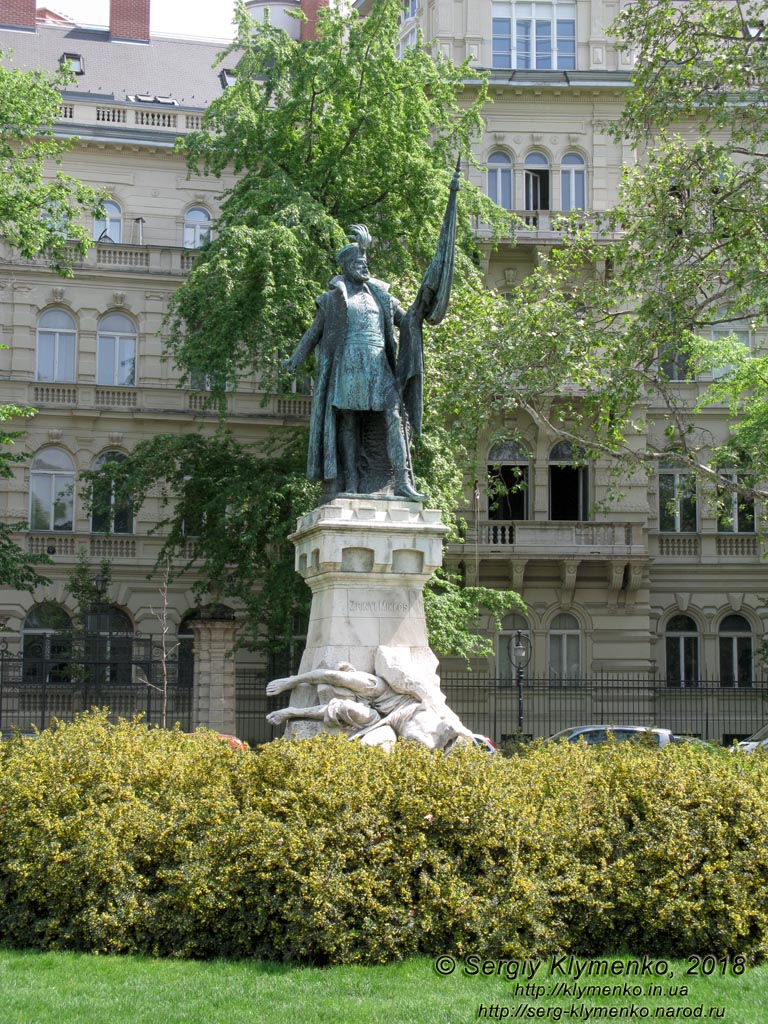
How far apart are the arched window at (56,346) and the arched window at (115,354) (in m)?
0.75

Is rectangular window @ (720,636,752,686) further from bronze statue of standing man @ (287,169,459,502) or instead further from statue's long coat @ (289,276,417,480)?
statue's long coat @ (289,276,417,480)

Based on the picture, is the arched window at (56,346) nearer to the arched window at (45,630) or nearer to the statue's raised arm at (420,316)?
the arched window at (45,630)

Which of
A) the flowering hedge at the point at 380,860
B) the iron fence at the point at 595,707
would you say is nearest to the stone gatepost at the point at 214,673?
the iron fence at the point at 595,707

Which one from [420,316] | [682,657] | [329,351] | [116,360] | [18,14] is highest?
[18,14]

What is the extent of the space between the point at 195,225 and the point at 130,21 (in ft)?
29.7

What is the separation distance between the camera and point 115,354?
3675cm

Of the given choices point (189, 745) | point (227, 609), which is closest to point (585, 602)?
point (227, 609)

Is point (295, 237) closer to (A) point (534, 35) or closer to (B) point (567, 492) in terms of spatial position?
(B) point (567, 492)

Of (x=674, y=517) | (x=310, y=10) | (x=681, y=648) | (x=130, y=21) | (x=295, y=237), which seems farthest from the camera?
(x=310, y=10)

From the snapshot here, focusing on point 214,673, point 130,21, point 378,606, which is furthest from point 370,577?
point 130,21

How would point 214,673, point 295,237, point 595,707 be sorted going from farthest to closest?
point 595,707 < point 295,237 < point 214,673

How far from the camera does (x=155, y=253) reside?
36.9 meters

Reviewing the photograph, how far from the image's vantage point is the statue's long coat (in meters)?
12.4

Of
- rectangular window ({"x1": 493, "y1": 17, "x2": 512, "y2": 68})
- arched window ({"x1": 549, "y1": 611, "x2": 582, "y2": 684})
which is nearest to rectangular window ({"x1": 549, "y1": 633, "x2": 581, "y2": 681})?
arched window ({"x1": 549, "y1": 611, "x2": 582, "y2": 684})
